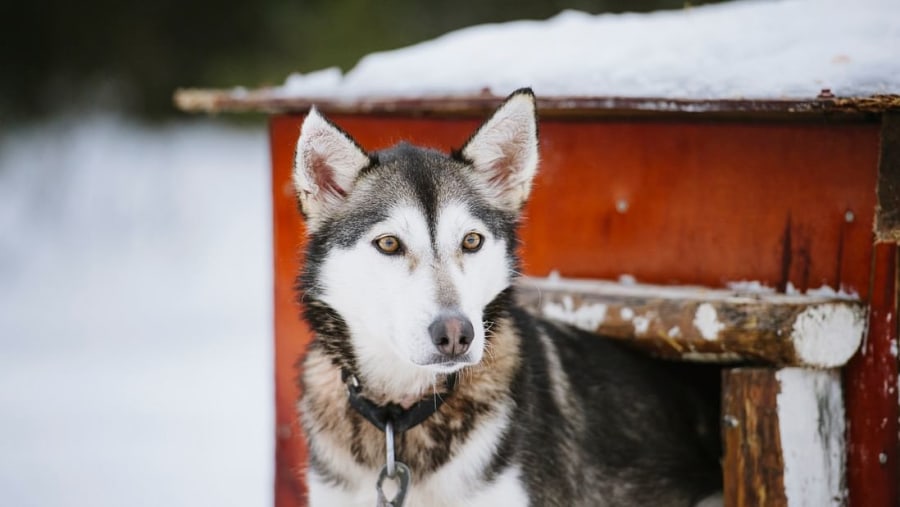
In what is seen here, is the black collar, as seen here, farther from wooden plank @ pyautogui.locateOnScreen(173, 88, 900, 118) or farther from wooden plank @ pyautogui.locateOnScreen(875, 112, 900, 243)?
wooden plank @ pyautogui.locateOnScreen(875, 112, 900, 243)

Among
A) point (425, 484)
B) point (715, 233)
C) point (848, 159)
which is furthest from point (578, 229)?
point (425, 484)

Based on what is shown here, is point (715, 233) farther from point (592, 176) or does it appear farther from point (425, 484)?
point (425, 484)

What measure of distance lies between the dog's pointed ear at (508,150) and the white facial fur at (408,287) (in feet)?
0.70

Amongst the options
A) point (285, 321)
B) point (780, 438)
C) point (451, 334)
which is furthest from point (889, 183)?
point (285, 321)

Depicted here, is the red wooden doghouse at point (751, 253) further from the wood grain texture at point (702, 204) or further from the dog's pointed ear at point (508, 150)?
the dog's pointed ear at point (508, 150)

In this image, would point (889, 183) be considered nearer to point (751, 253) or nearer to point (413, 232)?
point (751, 253)

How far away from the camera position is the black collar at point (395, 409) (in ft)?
8.15

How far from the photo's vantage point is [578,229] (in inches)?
132

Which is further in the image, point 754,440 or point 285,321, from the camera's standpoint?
point 285,321

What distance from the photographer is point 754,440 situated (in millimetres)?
2686

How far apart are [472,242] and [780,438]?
1186 millimetres

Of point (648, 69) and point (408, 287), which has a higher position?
point (648, 69)

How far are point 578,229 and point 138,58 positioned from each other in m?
12.2

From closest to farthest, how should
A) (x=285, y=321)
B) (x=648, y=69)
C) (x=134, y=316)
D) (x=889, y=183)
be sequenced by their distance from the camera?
(x=889, y=183), (x=648, y=69), (x=285, y=321), (x=134, y=316)
